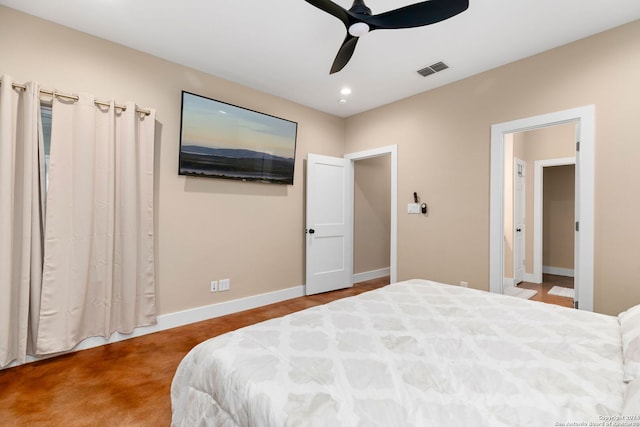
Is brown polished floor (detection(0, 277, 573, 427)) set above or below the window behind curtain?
below

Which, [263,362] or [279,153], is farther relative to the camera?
[279,153]

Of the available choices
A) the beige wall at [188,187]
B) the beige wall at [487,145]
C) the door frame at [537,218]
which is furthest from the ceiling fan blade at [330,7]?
the door frame at [537,218]

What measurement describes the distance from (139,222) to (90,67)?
143 centimetres

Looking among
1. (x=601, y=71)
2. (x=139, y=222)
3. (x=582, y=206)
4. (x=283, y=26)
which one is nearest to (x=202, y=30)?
(x=283, y=26)

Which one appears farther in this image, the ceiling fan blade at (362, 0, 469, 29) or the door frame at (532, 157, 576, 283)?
the door frame at (532, 157, 576, 283)

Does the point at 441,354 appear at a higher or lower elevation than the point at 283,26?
lower

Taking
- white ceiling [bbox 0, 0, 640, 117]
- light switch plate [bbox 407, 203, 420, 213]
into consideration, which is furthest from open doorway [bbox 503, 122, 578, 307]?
white ceiling [bbox 0, 0, 640, 117]

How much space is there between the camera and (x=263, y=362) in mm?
1126

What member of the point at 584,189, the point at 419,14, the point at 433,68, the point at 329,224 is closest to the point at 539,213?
the point at 584,189

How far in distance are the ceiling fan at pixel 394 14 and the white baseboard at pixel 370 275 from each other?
12.5 ft

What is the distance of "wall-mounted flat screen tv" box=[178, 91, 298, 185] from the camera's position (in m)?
3.11

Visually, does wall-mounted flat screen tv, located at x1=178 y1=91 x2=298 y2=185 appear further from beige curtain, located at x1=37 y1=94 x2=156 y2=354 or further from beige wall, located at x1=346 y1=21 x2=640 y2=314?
beige wall, located at x1=346 y1=21 x2=640 y2=314

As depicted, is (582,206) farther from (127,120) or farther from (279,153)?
(127,120)

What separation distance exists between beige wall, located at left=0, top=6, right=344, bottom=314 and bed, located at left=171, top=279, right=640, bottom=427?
6.65ft
